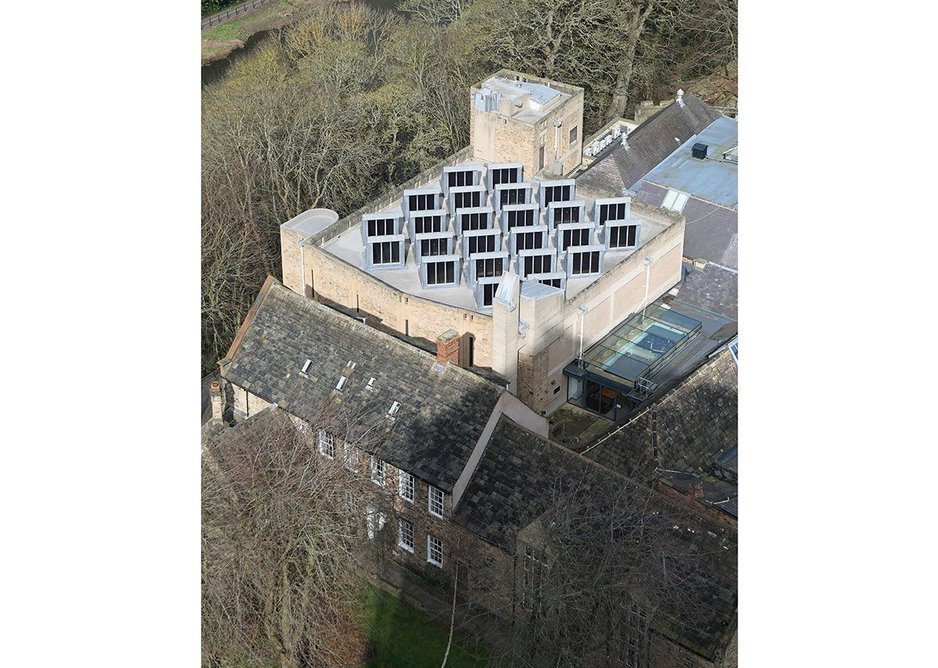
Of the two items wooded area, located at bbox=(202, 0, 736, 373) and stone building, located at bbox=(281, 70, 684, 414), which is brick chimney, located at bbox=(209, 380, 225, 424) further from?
wooded area, located at bbox=(202, 0, 736, 373)

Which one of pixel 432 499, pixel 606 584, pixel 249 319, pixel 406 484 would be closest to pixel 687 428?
pixel 432 499

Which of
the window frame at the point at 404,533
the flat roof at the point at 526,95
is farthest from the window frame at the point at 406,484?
the flat roof at the point at 526,95

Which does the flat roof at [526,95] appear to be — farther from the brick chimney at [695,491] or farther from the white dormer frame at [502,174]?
the brick chimney at [695,491]

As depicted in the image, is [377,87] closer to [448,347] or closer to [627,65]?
[627,65]

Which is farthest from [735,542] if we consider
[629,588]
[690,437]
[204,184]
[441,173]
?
[204,184]

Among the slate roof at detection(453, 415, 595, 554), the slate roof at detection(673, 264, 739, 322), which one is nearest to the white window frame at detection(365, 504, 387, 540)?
the slate roof at detection(453, 415, 595, 554)

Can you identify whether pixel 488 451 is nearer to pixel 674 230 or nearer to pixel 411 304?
pixel 411 304
